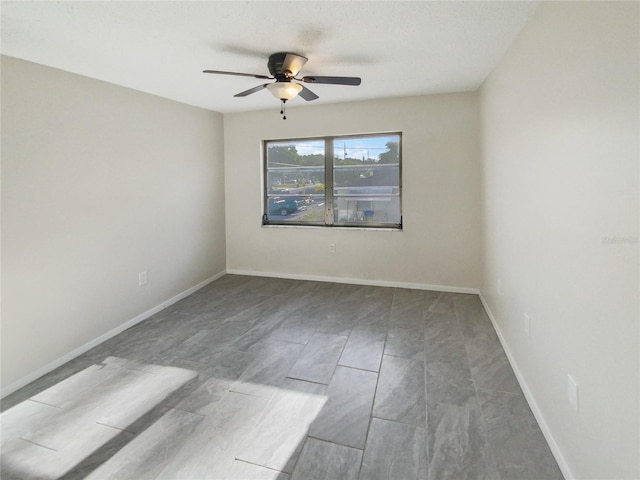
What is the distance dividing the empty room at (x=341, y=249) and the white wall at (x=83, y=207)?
2cm

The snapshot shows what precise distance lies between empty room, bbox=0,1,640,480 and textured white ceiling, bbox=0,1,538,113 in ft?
0.07

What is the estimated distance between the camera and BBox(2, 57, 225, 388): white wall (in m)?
2.32

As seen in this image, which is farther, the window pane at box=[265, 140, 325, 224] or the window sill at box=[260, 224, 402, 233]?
the window pane at box=[265, 140, 325, 224]

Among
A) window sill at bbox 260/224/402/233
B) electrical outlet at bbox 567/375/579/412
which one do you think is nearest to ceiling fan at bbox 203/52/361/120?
window sill at bbox 260/224/402/233

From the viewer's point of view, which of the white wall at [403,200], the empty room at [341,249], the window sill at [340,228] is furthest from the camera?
the window sill at [340,228]

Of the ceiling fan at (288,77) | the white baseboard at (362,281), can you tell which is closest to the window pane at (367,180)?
the white baseboard at (362,281)

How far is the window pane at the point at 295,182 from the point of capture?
457 cm

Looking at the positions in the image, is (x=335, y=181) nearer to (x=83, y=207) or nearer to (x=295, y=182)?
(x=295, y=182)

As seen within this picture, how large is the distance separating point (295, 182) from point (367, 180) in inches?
41.5

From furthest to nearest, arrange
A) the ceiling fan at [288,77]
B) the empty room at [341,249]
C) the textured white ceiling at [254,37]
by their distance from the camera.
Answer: the ceiling fan at [288,77] → the textured white ceiling at [254,37] → the empty room at [341,249]

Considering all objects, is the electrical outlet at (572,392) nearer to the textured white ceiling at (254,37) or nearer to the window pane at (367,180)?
the textured white ceiling at (254,37)

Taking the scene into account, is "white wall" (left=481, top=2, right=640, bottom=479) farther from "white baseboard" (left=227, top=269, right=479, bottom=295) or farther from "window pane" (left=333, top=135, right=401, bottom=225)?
"window pane" (left=333, top=135, right=401, bottom=225)

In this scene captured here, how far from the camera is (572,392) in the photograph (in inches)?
58.2

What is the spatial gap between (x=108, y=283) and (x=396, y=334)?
2.75 m
